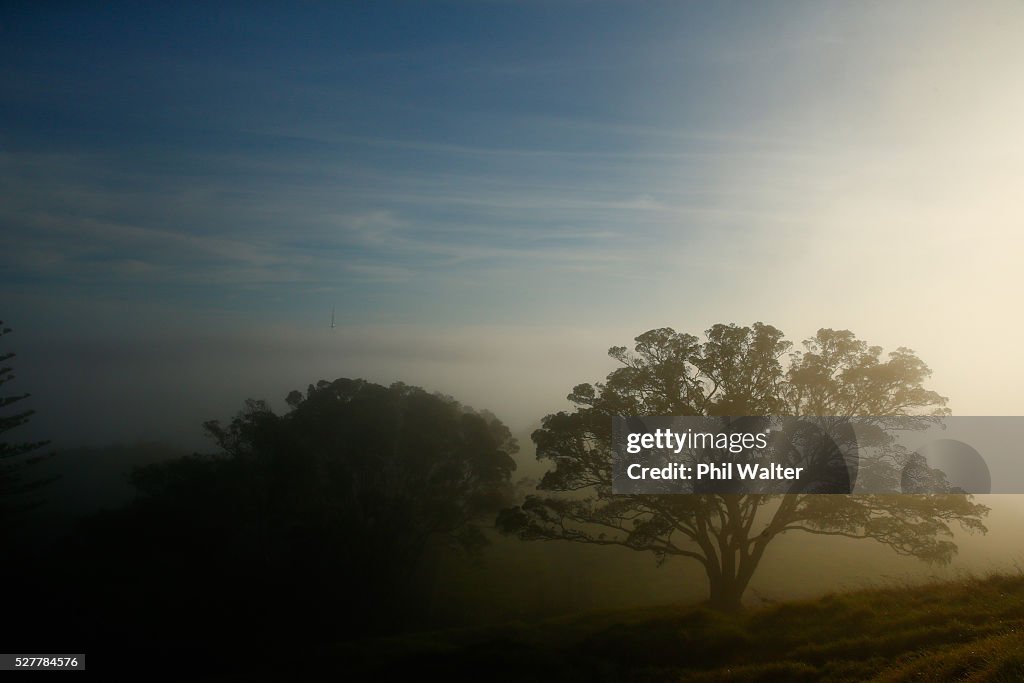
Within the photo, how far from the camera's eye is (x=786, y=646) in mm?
14555

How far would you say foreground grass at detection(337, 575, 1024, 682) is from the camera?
37.1 ft

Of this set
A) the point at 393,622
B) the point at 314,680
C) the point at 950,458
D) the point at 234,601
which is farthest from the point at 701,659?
the point at 234,601

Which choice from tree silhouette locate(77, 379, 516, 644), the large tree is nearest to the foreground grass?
the large tree

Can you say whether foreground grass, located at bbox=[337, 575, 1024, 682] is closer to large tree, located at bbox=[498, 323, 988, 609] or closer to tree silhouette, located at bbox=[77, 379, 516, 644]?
Answer: large tree, located at bbox=[498, 323, 988, 609]

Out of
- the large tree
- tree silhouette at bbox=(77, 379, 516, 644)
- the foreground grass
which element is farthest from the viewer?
tree silhouette at bbox=(77, 379, 516, 644)

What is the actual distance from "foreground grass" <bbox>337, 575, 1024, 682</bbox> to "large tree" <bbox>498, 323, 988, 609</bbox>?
15.9ft

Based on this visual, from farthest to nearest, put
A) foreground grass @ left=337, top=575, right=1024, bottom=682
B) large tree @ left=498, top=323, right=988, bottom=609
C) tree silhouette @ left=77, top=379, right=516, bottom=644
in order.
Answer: tree silhouette @ left=77, top=379, right=516, bottom=644
large tree @ left=498, top=323, right=988, bottom=609
foreground grass @ left=337, top=575, right=1024, bottom=682

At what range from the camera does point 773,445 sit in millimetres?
22891

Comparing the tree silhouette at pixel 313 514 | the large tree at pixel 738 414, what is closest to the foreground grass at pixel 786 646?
the large tree at pixel 738 414

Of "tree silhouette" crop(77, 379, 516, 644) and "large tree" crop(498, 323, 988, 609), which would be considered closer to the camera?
"large tree" crop(498, 323, 988, 609)

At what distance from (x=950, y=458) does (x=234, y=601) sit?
105 feet

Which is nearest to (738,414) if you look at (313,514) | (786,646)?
(786,646)

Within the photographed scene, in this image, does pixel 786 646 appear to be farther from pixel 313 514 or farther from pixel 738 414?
pixel 313 514

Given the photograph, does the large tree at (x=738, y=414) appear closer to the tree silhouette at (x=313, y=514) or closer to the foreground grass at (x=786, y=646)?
the foreground grass at (x=786, y=646)
